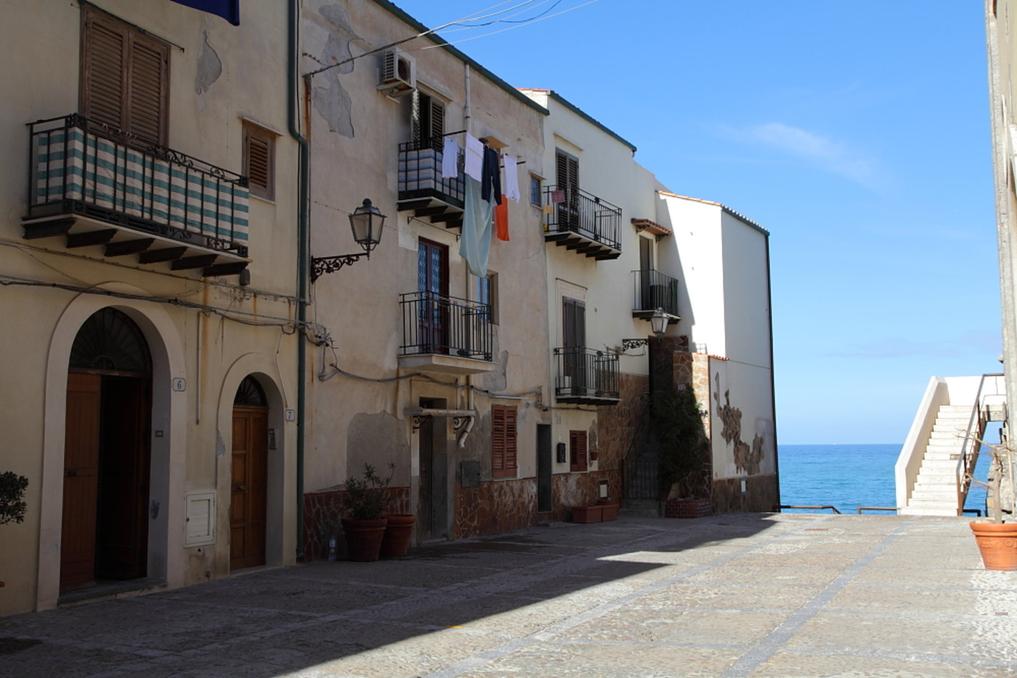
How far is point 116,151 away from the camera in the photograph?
10.4m

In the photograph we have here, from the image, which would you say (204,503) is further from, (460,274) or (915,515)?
(915,515)

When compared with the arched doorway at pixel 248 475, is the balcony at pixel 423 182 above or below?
above

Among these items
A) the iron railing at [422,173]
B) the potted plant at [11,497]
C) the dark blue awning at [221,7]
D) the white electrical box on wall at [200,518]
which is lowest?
the white electrical box on wall at [200,518]

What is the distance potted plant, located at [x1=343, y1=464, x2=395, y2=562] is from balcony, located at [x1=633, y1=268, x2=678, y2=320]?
12.9 m

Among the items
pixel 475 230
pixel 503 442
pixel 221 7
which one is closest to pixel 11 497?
pixel 221 7

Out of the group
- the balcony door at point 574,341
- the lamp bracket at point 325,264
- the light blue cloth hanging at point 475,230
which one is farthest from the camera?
the balcony door at point 574,341

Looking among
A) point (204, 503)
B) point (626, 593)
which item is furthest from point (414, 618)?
point (204, 503)

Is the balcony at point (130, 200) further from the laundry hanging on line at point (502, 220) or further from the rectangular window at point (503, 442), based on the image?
the rectangular window at point (503, 442)

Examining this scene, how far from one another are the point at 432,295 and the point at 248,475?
4914 mm

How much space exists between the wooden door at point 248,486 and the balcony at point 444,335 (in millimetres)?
3334

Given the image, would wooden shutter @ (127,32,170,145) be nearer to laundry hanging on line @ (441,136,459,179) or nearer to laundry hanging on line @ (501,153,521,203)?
laundry hanging on line @ (441,136,459,179)

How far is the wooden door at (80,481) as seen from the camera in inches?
430

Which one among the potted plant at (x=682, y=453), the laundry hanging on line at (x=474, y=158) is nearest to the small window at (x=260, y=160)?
the laundry hanging on line at (x=474, y=158)

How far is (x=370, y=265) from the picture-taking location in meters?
15.9
